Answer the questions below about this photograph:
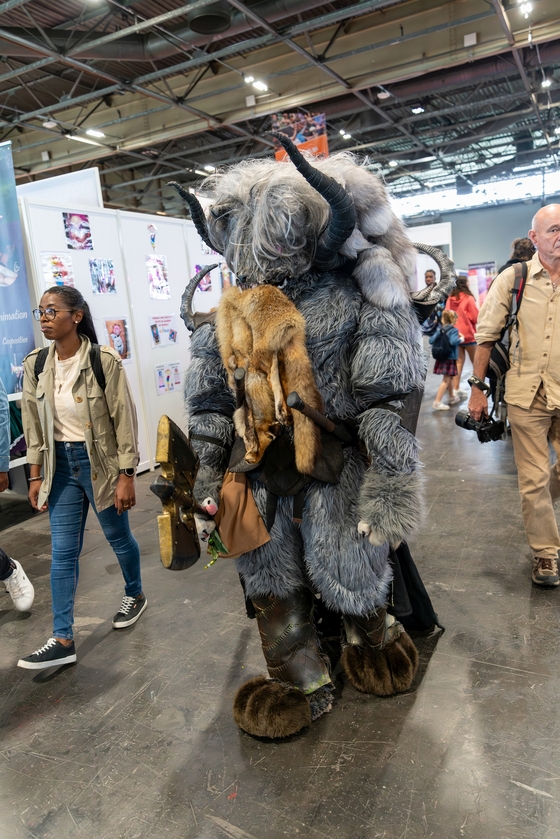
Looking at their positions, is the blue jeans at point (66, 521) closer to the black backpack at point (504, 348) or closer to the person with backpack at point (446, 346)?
the black backpack at point (504, 348)

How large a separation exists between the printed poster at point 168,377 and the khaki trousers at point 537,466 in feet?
11.6

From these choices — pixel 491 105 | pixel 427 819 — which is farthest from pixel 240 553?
pixel 491 105

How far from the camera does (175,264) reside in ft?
18.3

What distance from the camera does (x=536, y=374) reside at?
2.46 meters

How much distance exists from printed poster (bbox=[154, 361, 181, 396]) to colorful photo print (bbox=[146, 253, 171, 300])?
0.64 m

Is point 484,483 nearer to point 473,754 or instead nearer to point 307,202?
point 473,754

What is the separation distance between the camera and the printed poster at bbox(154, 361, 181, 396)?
5367mm

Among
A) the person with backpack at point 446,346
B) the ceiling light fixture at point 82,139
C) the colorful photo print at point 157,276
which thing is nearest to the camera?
the colorful photo print at point 157,276

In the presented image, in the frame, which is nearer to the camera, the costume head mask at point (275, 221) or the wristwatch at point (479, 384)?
the costume head mask at point (275, 221)

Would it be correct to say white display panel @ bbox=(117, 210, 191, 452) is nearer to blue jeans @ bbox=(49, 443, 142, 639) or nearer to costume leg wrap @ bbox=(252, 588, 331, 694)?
blue jeans @ bbox=(49, 443, 142, 639)

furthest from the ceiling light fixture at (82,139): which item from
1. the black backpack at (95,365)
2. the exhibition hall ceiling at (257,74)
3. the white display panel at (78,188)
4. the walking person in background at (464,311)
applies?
the black backpack at (95,365)

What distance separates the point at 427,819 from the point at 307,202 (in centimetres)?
165

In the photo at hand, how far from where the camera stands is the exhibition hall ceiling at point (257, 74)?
671 centimetres

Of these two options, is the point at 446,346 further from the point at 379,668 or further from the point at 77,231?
the point at 379,668
